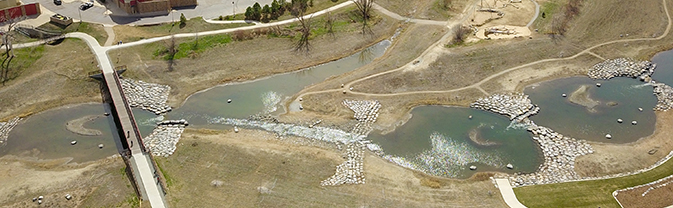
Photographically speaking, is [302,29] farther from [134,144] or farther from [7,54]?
[7,54]

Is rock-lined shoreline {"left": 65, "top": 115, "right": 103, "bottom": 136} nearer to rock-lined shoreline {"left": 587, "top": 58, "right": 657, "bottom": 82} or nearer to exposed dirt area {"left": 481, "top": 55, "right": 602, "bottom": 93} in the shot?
exposed dirt area {"left": 481, "top": 55, "right": 602, "bottom": 93}

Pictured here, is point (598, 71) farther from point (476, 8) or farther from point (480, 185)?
point (480, 185)

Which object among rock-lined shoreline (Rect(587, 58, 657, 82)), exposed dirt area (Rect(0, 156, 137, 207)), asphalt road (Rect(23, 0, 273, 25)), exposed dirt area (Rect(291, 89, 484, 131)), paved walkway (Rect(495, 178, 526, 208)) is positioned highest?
asphalt road (Rect(23, 0, 273, 25))

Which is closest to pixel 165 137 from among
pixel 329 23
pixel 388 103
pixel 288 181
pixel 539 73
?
pixel 288 181

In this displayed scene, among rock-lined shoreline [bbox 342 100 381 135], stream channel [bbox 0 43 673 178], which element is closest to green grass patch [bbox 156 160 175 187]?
stream channel [bbox 0 43 673 178]

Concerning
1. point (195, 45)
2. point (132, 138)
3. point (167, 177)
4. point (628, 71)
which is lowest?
point (167, 177)

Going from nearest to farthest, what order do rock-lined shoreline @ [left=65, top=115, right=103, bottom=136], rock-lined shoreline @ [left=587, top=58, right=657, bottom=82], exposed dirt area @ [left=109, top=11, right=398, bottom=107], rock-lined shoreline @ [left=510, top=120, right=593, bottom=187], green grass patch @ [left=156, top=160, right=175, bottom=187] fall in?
1. green grass patch @ [left=156, top=160, right=175, bottom=187]
2. rock-lined shoreline @ [left=510, top=120, right=593, bottom=187]
3. rock-lined shoreline @ [left=65, top=115, right=103, bottom=136]
4. exposed dirt area @ [left=109, top=11, right=398, bottom=107]
5. rock-lined shoreline @ [left=587, top=58, right=657, bottom=82]
